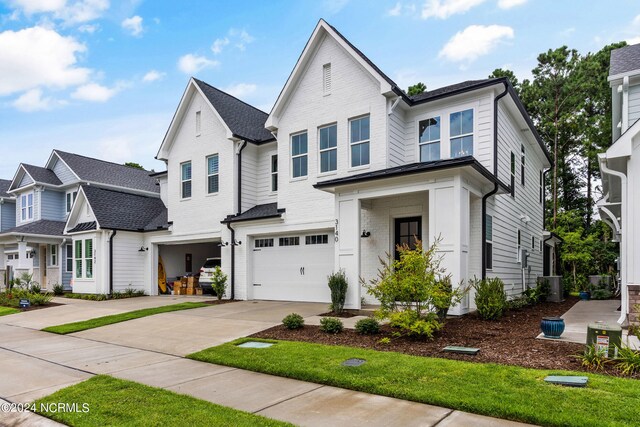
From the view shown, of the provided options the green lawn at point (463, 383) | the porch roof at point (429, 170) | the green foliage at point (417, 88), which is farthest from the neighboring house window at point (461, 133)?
the green foliage at point (417, 88)

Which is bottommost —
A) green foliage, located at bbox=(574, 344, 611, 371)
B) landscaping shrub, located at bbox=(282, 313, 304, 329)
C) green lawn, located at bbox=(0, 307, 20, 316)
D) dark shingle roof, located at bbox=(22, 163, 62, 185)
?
green lawn, located at bbox=(0, 307, 20, 316)

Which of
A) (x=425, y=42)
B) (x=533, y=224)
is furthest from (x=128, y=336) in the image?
(x=533, y=224)

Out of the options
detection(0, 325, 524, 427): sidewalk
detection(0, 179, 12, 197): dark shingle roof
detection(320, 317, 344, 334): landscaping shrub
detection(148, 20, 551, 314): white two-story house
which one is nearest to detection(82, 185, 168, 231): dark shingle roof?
detection(148, 20, 551, 314): white two-story house

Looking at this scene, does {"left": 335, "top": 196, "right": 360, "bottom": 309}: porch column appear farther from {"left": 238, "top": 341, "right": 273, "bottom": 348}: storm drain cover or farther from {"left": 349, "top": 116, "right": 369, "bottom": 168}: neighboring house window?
{"left": 238, "top": 341, "right": 273, "bottom": 348}: storm drain cover

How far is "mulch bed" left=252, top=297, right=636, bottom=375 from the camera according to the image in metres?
6.42

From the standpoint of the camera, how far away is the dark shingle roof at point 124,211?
1947 cm

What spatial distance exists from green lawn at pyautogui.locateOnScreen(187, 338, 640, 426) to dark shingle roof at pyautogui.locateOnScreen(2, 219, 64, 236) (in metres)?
19.9

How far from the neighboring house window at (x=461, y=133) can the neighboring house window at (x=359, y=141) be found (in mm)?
2570

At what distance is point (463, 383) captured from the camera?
17.3ft

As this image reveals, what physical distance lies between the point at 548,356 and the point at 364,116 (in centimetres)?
906

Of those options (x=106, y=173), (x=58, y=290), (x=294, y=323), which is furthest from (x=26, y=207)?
(x=294, y=323)

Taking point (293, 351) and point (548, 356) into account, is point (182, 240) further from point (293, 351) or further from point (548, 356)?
point (548, 356)

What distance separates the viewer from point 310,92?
14.9 metres

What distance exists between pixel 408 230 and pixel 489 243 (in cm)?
240
